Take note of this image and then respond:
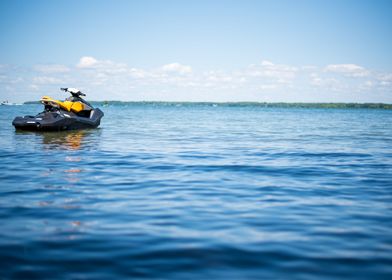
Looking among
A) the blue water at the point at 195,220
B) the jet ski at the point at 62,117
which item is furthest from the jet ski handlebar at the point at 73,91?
the blue water at the point at 195,220

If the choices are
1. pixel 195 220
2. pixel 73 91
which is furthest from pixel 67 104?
pixel 195 220

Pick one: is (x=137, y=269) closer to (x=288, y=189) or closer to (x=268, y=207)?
(x=268, y=207)

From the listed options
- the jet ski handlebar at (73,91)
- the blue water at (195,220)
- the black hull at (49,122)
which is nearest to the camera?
the blue water at (195,220)

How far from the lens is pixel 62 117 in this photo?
73.9 ft

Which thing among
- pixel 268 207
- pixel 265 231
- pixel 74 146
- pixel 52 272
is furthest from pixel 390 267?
pixel 74 146

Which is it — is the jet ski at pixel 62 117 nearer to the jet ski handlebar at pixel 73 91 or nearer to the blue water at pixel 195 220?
the jet ski handlebar at pixel 73 91

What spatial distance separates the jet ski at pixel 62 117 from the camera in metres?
22.1

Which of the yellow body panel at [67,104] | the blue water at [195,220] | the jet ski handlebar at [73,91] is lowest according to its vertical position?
the blue water at [195,220]

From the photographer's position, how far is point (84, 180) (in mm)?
9312

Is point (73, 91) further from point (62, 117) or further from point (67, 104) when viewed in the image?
point (62, 117)

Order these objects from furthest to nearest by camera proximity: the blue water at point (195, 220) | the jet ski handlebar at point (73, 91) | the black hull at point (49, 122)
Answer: the jet ski handlebar at point (73, 91), the black hull at point (49, 122), the blue water at point (195, 220)

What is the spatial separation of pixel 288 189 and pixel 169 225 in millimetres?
3720

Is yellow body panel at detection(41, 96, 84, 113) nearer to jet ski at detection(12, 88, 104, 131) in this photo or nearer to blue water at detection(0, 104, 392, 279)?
jet ski at detection(12, 88, 104, 131)

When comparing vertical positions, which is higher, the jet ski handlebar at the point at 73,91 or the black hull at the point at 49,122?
the jet ski handlebar at the point at 73,91
